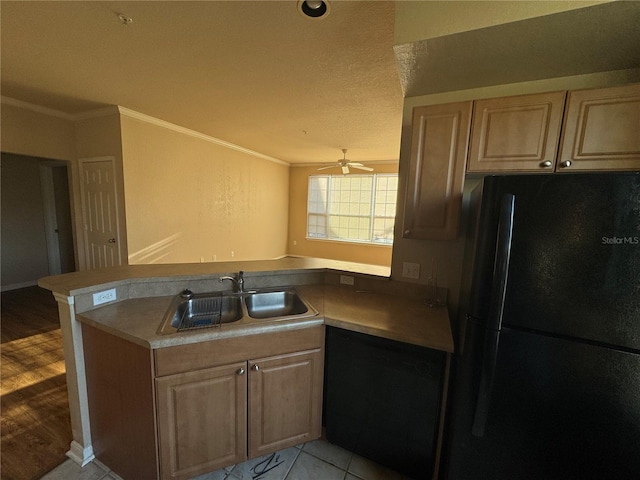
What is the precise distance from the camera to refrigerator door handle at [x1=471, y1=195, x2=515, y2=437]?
105 centimetres

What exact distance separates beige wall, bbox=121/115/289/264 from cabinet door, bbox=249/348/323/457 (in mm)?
3100

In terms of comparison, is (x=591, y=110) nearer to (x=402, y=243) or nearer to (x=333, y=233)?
(x=402, y=243)

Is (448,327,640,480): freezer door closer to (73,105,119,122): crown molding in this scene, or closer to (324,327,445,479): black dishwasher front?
(324,327,445,479): black dishwasher front

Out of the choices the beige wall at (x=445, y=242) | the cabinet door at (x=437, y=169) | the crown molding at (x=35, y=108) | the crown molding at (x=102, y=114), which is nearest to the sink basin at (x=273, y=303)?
the beige wall at (x=445, y=242)

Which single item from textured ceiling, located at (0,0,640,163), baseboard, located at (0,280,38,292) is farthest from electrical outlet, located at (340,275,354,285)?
baseboard, located at (0,280,38,292)

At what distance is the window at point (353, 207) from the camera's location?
21.3 feet

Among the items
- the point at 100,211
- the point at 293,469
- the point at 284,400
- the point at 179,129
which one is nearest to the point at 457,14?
the point at 284,400

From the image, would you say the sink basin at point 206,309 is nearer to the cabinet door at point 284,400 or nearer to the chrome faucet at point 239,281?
the chrome faucet at point 239,281

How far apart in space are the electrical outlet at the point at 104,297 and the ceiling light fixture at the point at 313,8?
1992 mm

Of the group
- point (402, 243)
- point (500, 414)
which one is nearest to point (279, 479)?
point (500, 414)

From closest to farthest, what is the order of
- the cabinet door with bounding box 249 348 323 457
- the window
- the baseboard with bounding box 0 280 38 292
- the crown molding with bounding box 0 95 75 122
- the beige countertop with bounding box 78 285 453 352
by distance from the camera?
the beige countertop with bounding box 78 285 453 352 → the cabinet door with bounding box 249 348 323 457 → the crown molding with bounding box 0 95 75 122 → the baseboard with bounding box 0 280 38 292 → the window

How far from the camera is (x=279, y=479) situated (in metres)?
1.48

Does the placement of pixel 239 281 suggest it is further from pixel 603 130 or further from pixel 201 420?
pixel 603 130

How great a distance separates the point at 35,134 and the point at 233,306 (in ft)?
12.4
